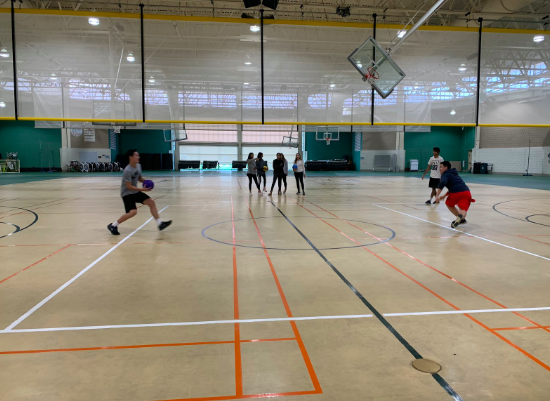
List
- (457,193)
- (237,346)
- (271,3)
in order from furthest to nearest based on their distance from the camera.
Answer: (271,3) < (457,193) < (237,346)

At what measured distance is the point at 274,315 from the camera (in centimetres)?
339

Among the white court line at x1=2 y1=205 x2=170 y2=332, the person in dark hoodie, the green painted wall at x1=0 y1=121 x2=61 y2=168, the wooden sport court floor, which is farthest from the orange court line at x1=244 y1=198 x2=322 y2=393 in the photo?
the green painted wall at x1=0 y1=121 x2=61 y2=168

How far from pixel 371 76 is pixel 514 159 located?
87.4ft

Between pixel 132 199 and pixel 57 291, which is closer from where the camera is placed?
pixel 57 291

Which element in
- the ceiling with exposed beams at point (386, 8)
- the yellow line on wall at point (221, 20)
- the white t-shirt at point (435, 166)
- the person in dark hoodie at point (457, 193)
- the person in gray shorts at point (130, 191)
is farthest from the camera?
the ceiling with exposed beams at point (386, 8)

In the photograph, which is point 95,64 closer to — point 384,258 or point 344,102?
point 344,102

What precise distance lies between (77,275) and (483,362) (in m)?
4.22

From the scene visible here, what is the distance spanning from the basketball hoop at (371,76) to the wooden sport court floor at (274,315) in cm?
712

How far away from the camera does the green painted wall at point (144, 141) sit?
143 feet

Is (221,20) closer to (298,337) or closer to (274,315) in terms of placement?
(274,315)

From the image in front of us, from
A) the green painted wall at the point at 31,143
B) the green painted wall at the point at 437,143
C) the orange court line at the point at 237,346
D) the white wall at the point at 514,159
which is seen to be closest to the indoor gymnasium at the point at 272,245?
the orange court line at the point at 237,346

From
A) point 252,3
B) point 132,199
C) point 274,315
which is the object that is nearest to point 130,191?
point 132,199

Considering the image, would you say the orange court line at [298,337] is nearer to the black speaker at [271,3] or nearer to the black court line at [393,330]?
the black court line at [393,330]

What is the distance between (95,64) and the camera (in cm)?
1193
